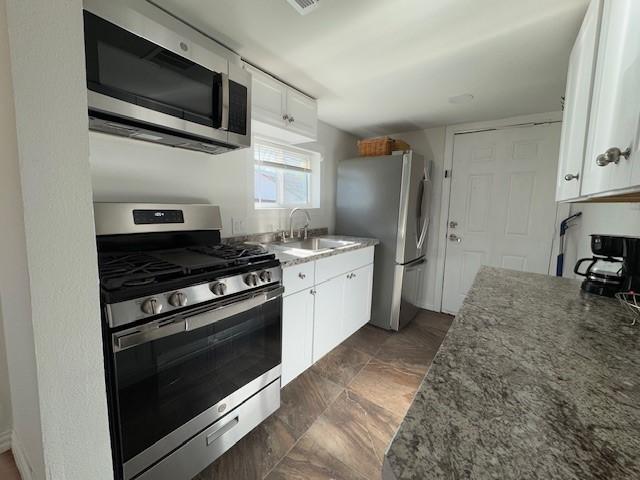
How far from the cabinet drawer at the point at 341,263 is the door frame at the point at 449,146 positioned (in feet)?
3.45

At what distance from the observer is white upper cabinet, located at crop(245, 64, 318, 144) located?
68.3 inches

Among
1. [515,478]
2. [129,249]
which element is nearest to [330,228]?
[129,249]

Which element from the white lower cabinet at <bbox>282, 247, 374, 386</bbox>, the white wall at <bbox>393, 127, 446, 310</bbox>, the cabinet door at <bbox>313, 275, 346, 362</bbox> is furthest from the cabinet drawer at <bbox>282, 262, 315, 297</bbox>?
the white wall at <bbox>393, 127, 446, 310</bbox>

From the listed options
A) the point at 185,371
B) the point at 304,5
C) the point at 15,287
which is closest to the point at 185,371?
the point at 185,371

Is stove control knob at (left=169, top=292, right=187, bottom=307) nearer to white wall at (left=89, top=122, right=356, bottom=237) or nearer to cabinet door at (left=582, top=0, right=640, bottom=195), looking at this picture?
white wall at (left=89, top=122, right=356, bottom=237)

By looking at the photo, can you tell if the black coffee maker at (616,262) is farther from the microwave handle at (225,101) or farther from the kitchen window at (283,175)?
the kitchen window at (283,175)

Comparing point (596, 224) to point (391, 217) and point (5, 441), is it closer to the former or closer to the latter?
point (391, 217)

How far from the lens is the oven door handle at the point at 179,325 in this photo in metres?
0.92

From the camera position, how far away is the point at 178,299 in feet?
3.42

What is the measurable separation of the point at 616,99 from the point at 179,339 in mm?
1616

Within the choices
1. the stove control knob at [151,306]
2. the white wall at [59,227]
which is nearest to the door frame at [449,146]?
the stove control knob at [151,306]

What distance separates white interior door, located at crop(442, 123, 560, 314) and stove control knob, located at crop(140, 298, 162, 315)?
299cm

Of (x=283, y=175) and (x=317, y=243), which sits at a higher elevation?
(x=283, y=175)

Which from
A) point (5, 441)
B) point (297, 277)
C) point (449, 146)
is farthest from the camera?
point (449, 146)
